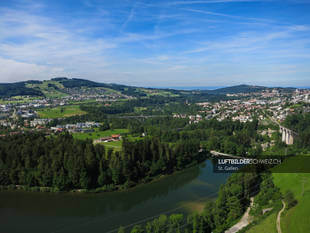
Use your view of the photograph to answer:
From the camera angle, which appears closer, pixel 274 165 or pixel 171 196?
pixel 171 196

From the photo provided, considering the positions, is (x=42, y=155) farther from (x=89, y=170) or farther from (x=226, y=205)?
(x=226, y=205)

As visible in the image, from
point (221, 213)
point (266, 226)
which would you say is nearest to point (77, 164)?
point (221, 213)

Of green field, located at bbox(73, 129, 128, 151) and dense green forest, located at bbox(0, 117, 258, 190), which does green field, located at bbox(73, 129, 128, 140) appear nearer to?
green field, located at bbox(73, 129, 128, 151)

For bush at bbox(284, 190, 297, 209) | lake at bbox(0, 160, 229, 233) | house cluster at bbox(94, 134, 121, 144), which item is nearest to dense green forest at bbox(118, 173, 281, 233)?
bush at bbox(284, 190, 297, 209)

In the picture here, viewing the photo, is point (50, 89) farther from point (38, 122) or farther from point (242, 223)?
point (242, 223)

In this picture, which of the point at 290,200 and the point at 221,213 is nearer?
the point at 221,213

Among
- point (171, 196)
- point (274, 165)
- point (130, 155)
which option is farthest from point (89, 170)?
point (274, 165)

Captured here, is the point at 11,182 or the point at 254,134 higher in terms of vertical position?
the point at 254,134
